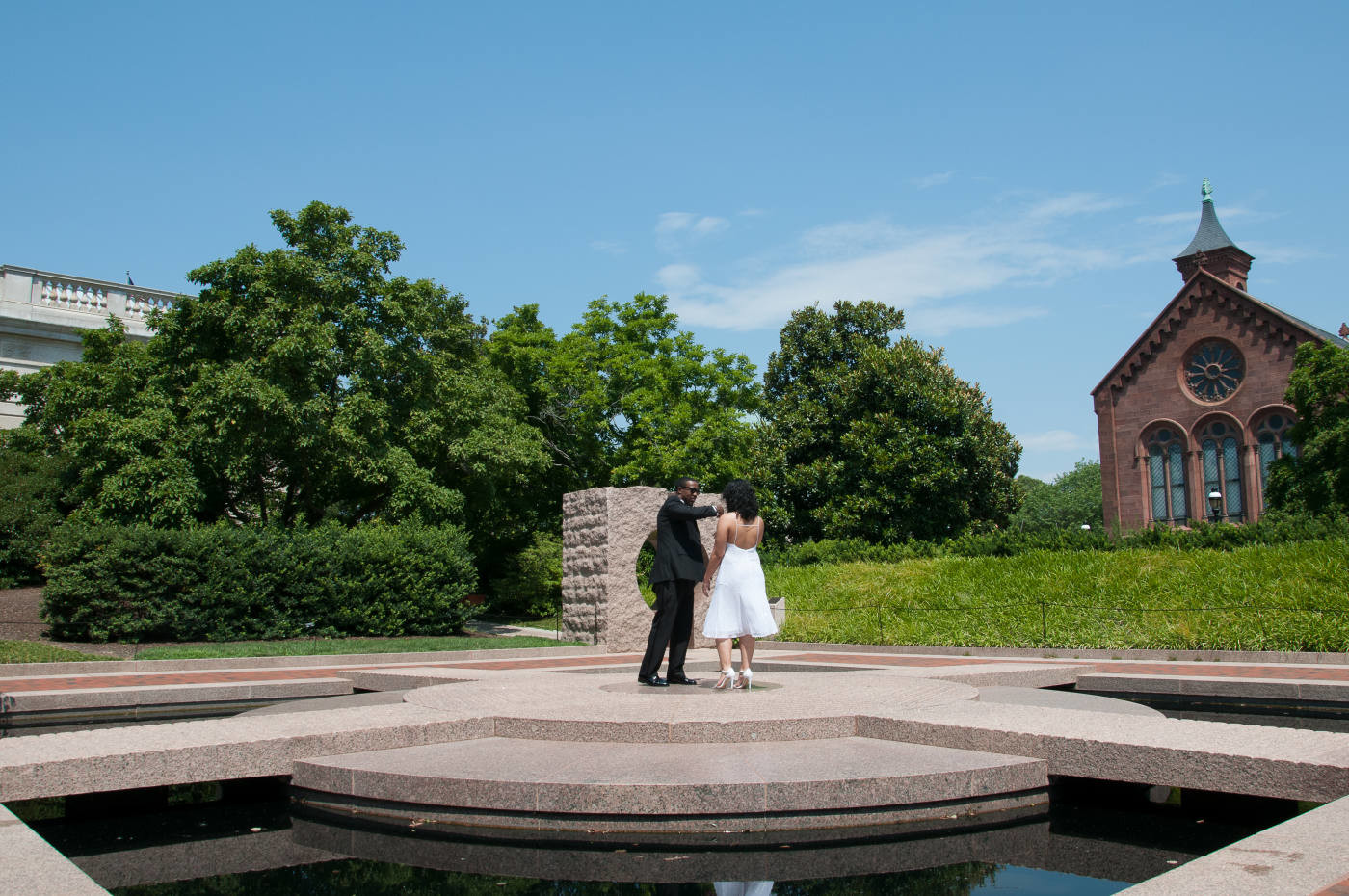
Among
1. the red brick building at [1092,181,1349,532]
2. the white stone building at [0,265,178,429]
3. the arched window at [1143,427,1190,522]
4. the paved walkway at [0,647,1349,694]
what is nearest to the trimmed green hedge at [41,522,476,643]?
the paved walkway at [0,647,1349,694]

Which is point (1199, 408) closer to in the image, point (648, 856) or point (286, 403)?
point (286, 403)

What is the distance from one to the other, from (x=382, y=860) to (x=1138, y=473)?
2210 inches

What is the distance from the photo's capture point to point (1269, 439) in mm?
49062

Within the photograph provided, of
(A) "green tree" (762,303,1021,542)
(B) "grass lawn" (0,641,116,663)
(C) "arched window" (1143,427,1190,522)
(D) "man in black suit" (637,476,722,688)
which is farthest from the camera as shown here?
(C) "arched window" (1143,427,1190,522)

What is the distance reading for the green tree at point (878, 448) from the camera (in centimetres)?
3325

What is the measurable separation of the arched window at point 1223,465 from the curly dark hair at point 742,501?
163 ft

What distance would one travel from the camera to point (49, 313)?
31547 millimetres

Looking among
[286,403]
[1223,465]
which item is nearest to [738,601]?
[286,403]

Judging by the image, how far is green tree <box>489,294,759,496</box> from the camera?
34.3m

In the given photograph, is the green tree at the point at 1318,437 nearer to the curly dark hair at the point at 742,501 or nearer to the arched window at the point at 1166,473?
the arched window at the point at 1166,473

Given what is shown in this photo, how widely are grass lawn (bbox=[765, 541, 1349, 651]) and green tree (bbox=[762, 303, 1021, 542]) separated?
38.1 ft

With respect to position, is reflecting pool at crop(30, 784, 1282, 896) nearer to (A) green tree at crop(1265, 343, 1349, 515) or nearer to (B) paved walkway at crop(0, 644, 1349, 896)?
(B) paved walkway at crop(0, 644, 1349, 896)

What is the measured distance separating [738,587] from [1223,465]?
51.3 metres

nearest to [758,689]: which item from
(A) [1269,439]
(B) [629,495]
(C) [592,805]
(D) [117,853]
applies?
(C) [592,805]
